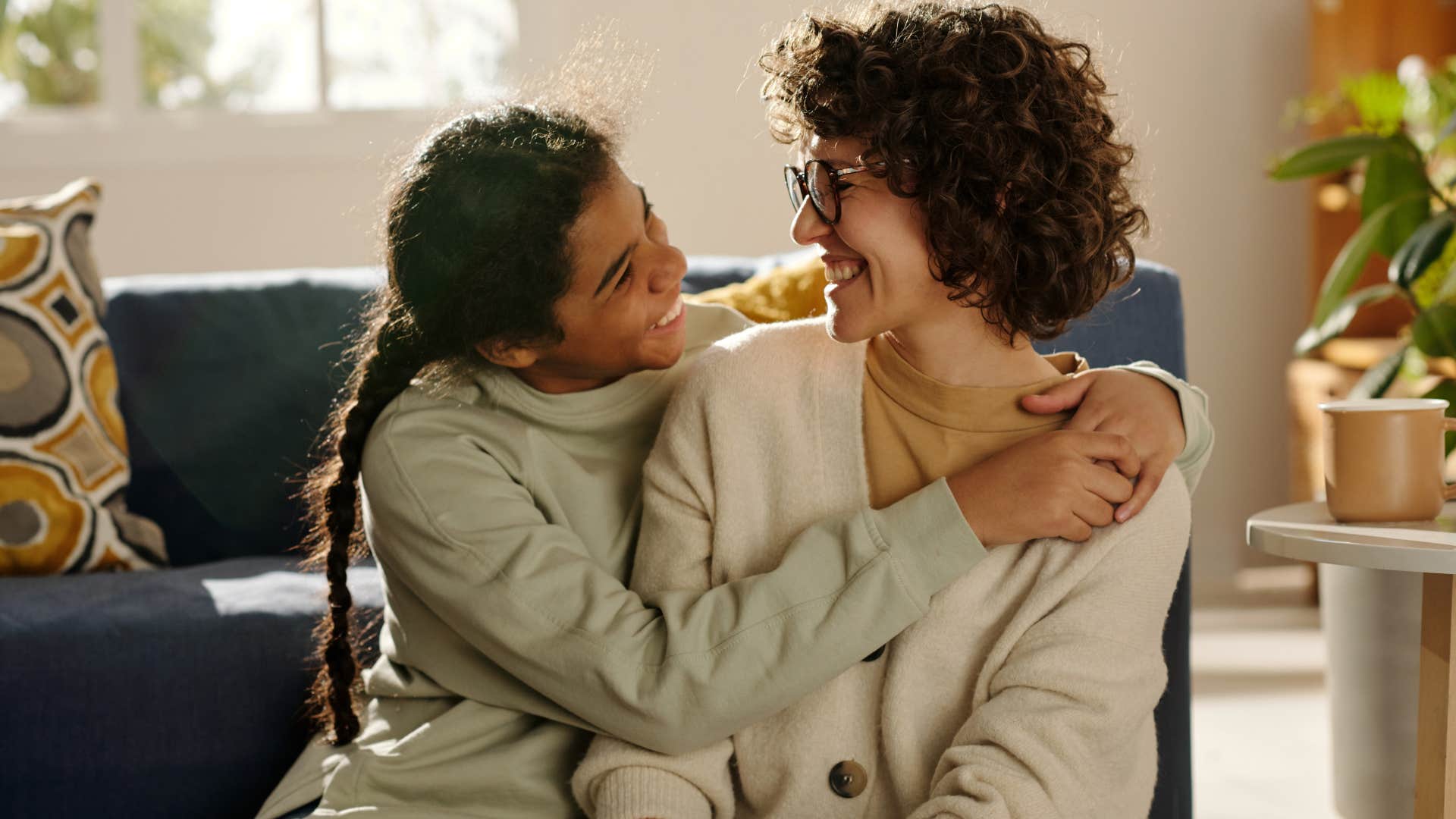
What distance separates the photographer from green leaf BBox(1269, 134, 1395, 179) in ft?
7.66

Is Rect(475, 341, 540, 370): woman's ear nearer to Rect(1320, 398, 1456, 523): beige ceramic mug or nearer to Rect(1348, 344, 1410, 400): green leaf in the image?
Rect(1320, 398, 1456, 523): beige ceramic mug

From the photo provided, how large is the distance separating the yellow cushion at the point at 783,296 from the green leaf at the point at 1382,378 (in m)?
1.03

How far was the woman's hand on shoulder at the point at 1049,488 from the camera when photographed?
108 centimetres

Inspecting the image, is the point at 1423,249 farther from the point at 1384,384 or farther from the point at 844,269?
the point at 844,269

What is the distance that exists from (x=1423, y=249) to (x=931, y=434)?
1231mm

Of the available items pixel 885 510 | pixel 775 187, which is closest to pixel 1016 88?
pixel 885 510

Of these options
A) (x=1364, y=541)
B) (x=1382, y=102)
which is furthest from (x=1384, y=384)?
(x=1364, y=541)

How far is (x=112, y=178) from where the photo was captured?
3691mm

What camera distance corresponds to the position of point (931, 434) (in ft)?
3.92

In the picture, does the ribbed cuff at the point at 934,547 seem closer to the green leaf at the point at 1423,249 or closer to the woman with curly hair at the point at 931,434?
the woman with curly hair at the point at 931,434

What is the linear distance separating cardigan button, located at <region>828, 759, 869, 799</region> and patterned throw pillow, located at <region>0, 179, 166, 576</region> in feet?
4.36

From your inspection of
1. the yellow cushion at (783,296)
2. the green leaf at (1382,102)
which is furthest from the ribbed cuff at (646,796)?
the green leaf at (1382,102)

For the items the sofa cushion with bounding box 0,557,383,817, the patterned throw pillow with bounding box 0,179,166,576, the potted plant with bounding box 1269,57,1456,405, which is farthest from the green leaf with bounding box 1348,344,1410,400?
the patterned throw pillow with bounding box 0,179,166,576

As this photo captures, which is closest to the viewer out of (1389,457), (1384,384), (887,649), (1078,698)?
(1078,698)
